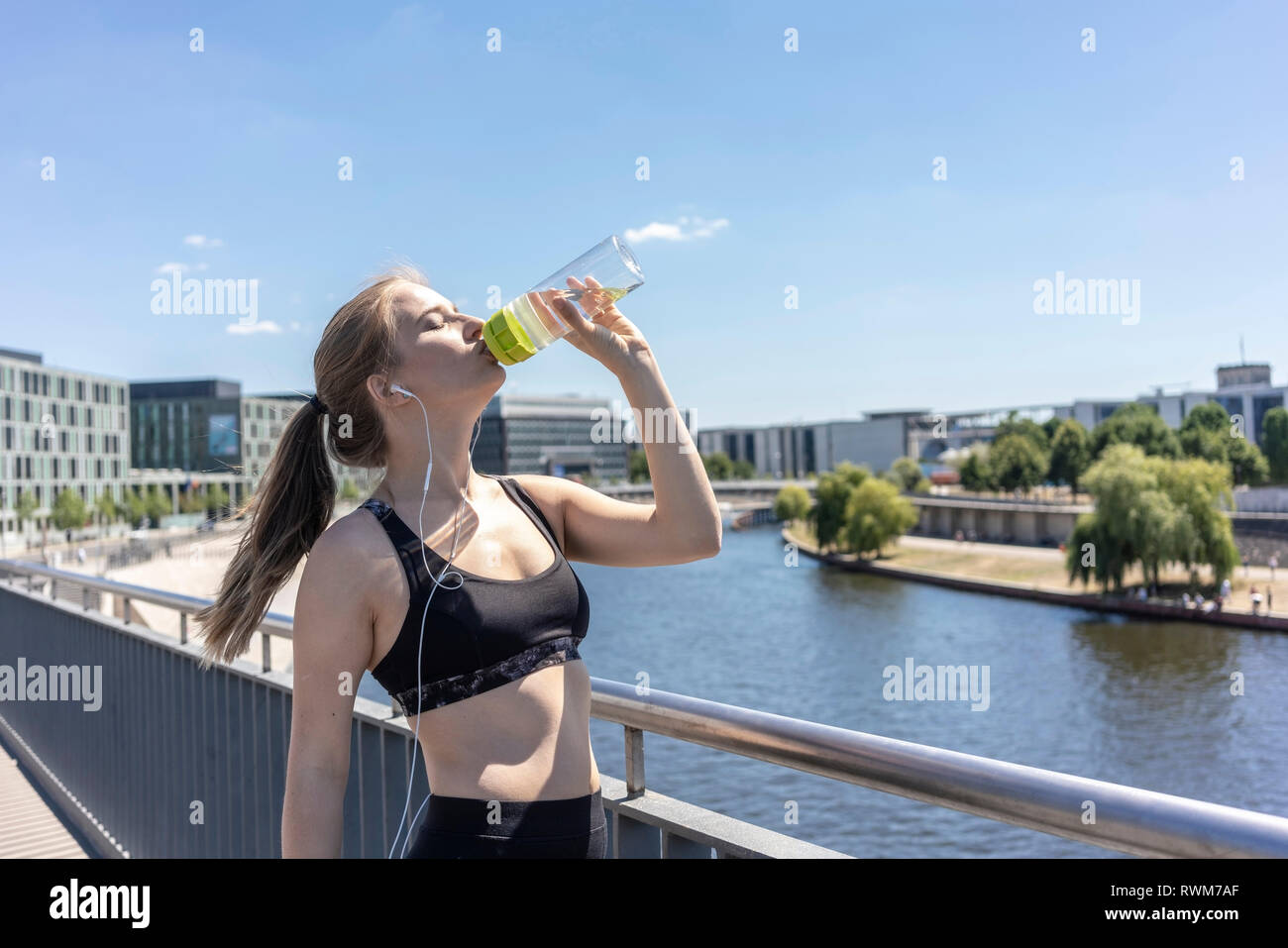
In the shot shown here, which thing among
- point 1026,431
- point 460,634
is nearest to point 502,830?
point 460,634

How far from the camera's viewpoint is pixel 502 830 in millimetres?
1798

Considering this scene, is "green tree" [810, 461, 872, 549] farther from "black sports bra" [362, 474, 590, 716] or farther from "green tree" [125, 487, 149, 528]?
"black sports bra" [362, 474, 590, 716]

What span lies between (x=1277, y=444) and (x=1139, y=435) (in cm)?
1044

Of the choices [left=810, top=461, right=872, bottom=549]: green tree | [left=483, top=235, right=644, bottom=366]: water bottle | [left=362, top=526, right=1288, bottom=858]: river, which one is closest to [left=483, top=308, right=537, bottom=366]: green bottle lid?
[left=483, top=235, right=644, bottom=366]: water bottle

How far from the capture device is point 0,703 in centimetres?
785

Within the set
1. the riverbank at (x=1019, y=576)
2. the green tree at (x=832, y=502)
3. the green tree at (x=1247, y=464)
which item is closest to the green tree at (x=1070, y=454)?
the green tree at (x=1247, y=464)

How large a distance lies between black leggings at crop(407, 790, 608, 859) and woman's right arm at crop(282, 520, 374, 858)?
0.17m

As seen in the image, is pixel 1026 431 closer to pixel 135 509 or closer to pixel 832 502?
pixel 832 502

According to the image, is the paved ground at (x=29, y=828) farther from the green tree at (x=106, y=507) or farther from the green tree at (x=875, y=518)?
the green tree at (x=106, y=507)

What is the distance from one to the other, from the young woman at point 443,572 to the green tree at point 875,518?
2999 inches

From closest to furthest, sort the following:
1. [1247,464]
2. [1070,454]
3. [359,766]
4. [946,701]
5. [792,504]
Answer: [359,766], [946,701], [1247,464], [1070,454], [792,504]

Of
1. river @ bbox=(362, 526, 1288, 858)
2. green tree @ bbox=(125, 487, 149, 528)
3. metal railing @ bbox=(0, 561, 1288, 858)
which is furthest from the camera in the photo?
green tree @ bbox=(125, 487, 149, 528)

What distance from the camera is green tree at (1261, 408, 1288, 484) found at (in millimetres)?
82375
